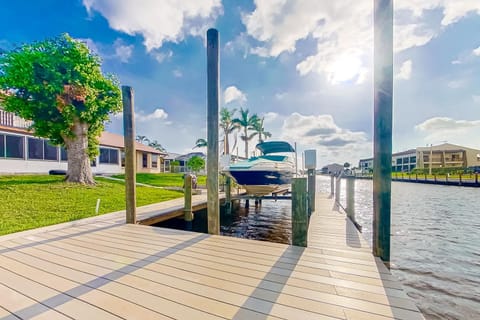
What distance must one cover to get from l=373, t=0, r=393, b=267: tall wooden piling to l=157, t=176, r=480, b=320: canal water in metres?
1.41

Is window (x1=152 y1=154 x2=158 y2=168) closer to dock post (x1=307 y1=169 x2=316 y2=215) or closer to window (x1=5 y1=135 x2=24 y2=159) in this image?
window (x1=5 y1=135 x2=24 y2=159)

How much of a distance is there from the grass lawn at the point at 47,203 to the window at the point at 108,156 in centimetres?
1088

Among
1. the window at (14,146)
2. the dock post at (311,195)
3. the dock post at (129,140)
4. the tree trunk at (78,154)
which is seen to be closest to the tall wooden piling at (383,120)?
the dock post at (311,195)

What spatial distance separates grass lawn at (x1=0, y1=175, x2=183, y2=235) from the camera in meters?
5.08

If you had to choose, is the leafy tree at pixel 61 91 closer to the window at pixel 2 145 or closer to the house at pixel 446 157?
the window at pixel 2 145

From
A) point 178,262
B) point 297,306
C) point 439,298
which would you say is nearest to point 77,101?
point 178,262

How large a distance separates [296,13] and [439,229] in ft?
26.9

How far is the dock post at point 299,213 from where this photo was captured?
10.8ft

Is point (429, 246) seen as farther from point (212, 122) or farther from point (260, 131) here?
point (260, 131)

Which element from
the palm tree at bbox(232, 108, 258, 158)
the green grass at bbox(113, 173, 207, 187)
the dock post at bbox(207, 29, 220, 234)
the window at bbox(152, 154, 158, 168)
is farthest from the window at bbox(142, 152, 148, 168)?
the dock post at bbox(207, 29, 220, 234)

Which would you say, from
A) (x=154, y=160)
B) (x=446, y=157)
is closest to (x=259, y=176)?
(x=154, y=160)

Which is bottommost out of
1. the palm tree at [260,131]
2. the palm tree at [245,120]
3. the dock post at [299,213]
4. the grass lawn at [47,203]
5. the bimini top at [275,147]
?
the grass lawn at [47,203]

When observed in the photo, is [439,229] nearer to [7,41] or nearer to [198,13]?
[198,13]

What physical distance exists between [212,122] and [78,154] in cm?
918
